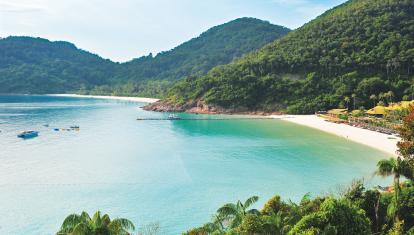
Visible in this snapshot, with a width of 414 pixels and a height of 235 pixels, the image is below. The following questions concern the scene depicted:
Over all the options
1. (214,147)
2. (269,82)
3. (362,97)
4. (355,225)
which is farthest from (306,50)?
(355,225)

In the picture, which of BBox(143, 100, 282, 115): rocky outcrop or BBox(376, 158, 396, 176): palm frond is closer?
BBox(376, 158, 396, 176): palm frond

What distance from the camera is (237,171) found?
51.5m

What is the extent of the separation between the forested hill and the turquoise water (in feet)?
127

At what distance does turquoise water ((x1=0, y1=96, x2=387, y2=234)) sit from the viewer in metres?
37.1

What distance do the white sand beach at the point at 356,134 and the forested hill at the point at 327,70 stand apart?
19.0 meters

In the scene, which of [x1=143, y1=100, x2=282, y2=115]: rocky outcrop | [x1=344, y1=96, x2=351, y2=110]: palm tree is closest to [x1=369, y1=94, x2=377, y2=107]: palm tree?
[x1=344, y1=96, x2=351, y2=110]: palm tree

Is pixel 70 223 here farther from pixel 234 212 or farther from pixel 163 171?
pixel 163 171

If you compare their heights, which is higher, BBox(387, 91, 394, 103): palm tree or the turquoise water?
BBox(387, 91, 394, 103): palm tree

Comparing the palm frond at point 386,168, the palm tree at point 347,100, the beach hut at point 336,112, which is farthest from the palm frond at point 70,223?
the palm tree at point 347,100

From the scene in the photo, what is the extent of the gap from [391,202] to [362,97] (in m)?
98.2

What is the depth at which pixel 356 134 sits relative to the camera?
7662 cm

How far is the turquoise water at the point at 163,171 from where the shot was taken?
3706 centimetres

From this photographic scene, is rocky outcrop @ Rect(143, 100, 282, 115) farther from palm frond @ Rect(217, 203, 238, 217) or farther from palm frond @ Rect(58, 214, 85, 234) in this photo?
palm frond @ Rect(58, 214, 85, 234)

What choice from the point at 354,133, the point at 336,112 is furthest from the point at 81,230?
the point at 336,112
